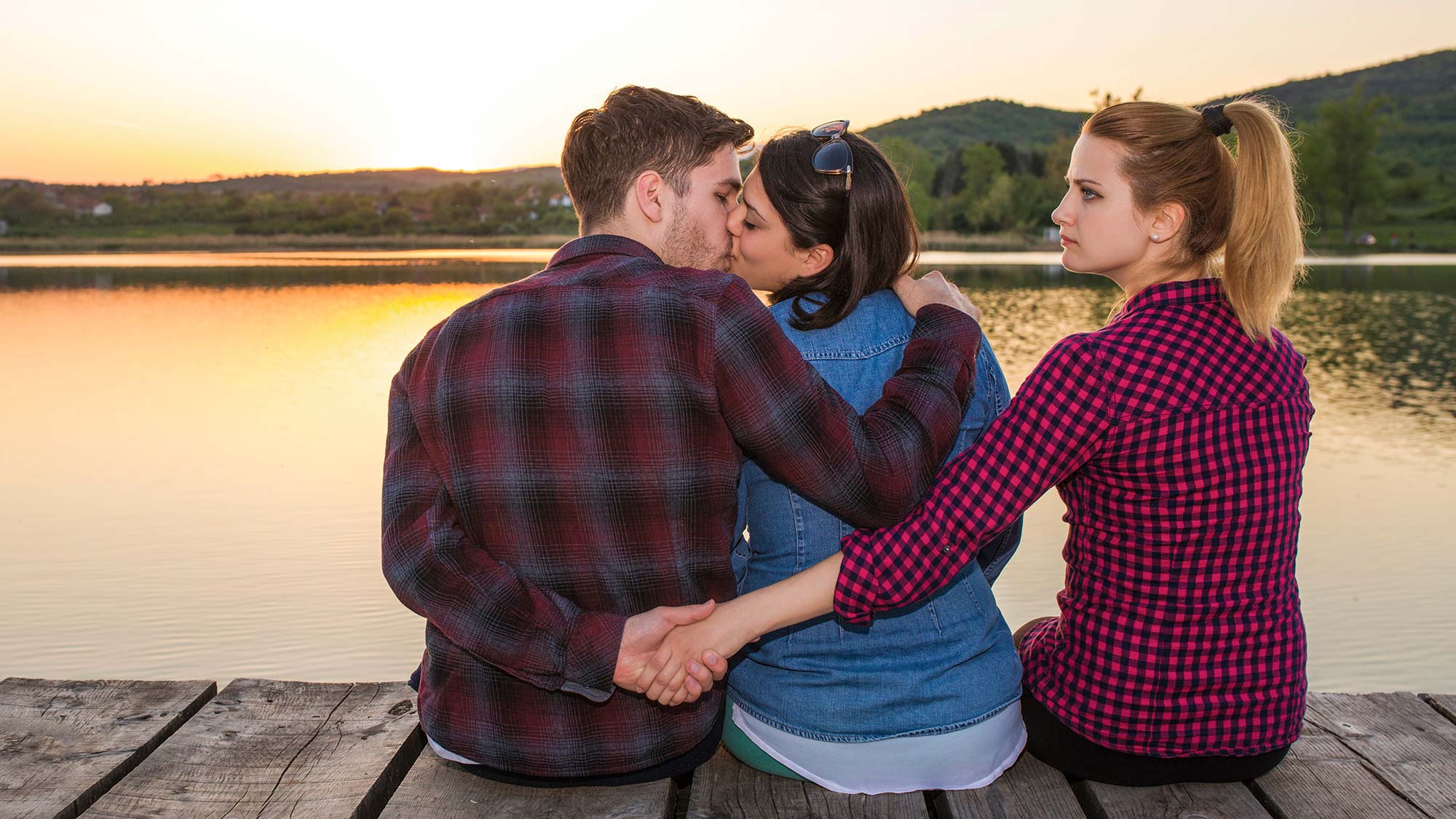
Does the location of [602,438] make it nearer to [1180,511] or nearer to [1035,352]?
[1180,511]

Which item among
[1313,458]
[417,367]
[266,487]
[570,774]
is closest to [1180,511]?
[570,774]

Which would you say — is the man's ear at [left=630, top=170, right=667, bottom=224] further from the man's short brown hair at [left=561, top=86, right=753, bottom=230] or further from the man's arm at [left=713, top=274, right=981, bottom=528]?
the man's arm at [left=713, top=274, right=981, bottom=528]

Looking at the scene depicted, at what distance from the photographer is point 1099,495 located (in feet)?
5.74

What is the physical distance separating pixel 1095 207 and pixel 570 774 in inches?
47.5

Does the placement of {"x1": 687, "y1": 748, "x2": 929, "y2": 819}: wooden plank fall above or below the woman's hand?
below

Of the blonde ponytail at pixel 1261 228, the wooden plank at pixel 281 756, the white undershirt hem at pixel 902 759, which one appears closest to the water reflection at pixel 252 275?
the wooden plank at pixel 281 756

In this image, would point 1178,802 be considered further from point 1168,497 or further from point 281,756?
point 281,756

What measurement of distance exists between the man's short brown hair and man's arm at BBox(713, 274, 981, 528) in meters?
0.30

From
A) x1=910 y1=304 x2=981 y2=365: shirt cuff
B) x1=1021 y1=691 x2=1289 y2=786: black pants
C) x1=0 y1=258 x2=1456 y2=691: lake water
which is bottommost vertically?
x1=0 y1=258 x2=1456 y2=691: lake water

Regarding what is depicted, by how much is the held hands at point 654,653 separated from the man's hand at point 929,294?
598mm

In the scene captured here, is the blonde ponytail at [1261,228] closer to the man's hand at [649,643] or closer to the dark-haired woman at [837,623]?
the dark-haired woman at [837,623]

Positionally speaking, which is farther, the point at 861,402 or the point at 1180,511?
the point at 861,402

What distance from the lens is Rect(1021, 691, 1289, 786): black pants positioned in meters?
1.81

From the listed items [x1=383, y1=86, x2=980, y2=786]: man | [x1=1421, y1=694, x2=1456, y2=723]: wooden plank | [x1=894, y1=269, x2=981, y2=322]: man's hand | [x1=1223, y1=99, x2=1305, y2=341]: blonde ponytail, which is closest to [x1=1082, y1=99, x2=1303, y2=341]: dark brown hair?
[x1=1223, y1=99, x2=1305, y2=341]: blonde ponytail
